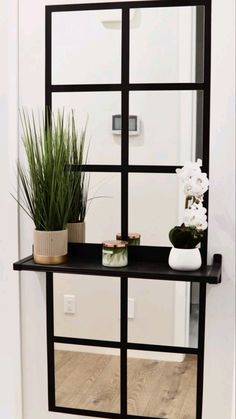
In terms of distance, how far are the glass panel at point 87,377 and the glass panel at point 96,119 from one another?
0.65m

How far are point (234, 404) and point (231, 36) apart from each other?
45.0 inches

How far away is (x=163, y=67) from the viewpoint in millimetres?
1887

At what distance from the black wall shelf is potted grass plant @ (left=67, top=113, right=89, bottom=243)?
0.15 feet

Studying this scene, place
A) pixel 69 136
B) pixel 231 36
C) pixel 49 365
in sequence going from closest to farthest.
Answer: pixel 231 36
pixel 69 136
pixel 49 365

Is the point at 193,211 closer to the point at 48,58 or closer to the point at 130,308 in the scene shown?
the point at 130,308

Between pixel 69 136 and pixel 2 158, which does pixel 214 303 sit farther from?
pixel 2 158

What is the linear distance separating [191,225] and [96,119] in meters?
0.48

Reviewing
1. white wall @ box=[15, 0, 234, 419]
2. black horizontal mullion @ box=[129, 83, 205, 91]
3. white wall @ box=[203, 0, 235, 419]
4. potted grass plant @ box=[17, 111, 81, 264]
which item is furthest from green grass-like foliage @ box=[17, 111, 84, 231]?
white wall @ box=[203, 0, 235, 419]

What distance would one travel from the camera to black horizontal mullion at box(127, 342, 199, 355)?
6.36 ft

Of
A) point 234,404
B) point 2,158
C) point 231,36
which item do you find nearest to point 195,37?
point 231,36

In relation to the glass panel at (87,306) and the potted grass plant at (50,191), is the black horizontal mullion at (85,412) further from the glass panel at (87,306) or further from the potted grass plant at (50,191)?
the potted grass plant at (50,191)

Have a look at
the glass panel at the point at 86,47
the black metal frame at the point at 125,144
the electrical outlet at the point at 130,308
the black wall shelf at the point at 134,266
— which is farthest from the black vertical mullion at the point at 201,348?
the glass panel at the point at 86,47

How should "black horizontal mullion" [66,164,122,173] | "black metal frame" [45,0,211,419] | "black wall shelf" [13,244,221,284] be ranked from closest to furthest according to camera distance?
"black wall shelf" [13,244,221,284] < "black metal frame" [45,0,211,419] < "black horizontal mullion" [66,164,122,173]

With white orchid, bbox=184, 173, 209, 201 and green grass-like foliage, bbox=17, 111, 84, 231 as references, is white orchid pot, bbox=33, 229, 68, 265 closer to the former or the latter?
green grass-like foliage, bbox=17, 111, 84, 231
